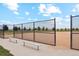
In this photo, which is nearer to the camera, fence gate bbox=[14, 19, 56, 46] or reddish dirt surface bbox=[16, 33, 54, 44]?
fence gate bbox=[14, 19, 56, 46]

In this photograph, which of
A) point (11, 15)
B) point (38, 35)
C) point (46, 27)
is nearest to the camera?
point (11, 15)

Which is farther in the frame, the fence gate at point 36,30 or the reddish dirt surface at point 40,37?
the reddish dirt surface at point 40,37

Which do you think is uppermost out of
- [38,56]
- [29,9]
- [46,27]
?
[29,9]

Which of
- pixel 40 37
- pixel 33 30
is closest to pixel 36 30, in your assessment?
pixel 33 30

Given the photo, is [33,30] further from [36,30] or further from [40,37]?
[40,37]

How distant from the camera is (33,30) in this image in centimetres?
747

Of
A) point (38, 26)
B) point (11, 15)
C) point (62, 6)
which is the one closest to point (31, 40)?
point (38, 26)

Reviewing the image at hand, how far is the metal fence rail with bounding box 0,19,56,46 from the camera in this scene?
23.0ft

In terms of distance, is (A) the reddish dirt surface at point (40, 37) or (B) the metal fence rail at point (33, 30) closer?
(B) the metal fence rail at point (33, 30)

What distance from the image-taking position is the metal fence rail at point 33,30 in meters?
7.00

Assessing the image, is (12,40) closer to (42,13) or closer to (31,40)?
(31,40)

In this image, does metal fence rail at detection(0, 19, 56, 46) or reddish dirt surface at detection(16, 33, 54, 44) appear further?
reddish dirt surface at detection(16, 33, 54, 44)

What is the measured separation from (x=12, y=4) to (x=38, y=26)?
168cm

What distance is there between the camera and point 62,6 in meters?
5.92
